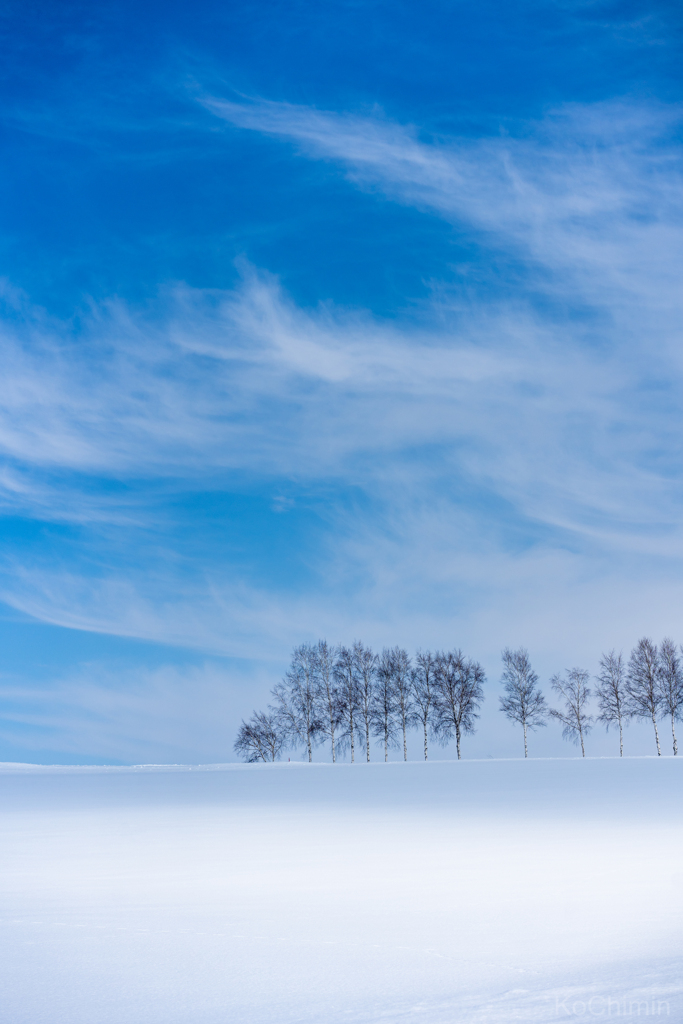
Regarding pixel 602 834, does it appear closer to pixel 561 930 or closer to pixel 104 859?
pixel 561 930

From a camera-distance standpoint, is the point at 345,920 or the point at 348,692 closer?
the point at 345,920

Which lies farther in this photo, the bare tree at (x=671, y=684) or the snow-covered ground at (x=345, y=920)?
the bare tree at (x=671, y=684)

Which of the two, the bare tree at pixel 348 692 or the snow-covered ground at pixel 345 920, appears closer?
the snow-covered ground at pixel 345 920

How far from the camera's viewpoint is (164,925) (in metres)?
4.89

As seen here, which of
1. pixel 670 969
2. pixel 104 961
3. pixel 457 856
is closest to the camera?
pixel 670 969

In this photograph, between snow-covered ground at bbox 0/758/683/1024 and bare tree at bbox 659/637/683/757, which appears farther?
bare tree at bbox 659/637/683/757

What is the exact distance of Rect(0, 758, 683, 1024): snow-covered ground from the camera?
3477 mm

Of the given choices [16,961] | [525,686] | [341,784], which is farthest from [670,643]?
[16,961]

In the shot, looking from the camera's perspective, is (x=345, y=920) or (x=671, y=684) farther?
(x=671, y=684)

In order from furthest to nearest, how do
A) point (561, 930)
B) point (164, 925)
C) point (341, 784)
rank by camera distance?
1. point (341, 784)
2. point (164, 925)
3. point (561, 930)

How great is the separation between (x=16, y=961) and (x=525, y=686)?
153ft

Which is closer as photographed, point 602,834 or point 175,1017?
point 175,1017

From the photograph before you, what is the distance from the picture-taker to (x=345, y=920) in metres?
4.92

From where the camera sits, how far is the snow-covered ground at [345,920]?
3477mm
